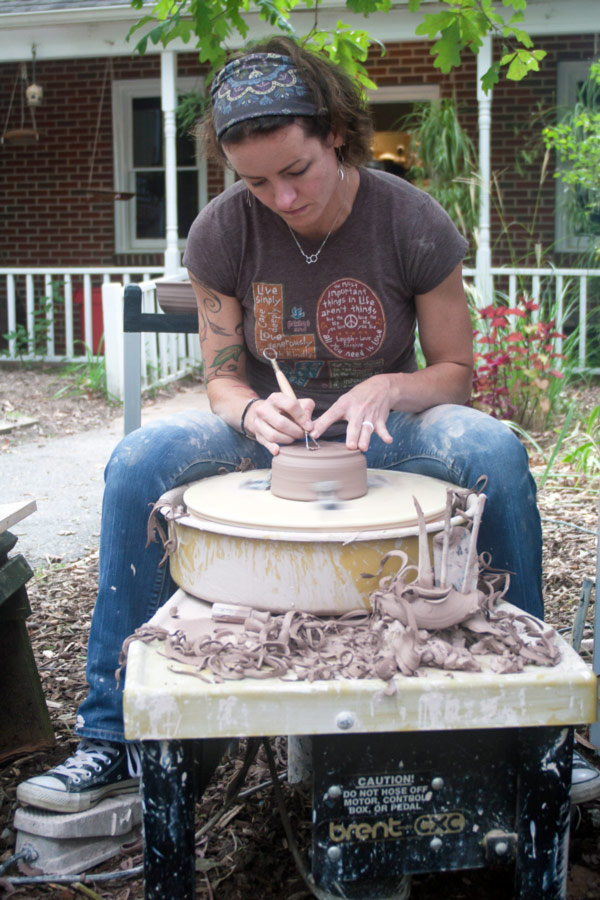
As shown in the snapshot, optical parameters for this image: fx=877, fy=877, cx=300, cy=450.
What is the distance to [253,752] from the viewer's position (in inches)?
65.5

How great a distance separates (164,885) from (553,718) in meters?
0.60

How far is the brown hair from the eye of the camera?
1.74 meters

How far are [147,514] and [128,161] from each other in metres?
8.49

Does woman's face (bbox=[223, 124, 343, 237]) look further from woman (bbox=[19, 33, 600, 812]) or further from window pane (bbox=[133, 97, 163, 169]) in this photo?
window pane (bbox=[133, 97, 163, 169])

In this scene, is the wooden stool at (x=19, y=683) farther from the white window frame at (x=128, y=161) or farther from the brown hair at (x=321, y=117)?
the white window frame at (x=128, y=161)

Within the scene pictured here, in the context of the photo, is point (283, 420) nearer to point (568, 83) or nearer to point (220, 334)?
point (220, 334)

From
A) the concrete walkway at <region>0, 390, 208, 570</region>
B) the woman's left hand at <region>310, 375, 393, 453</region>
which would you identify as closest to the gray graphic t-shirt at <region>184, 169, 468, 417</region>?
the woman's left hand at <region>310, 375, 393, 453</region>

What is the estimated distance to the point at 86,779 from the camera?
165cm

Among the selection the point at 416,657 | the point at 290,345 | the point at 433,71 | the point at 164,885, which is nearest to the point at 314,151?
the point at 290,345

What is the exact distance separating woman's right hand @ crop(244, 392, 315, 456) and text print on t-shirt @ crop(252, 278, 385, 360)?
38 centimetres

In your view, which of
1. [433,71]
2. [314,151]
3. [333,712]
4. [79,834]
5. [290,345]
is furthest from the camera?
[433,71]

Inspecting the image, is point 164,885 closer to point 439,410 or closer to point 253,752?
point 253,752

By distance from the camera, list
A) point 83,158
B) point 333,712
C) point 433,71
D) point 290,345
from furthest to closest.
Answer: point 83,158, point 433,71, point 290,345, point 333,712

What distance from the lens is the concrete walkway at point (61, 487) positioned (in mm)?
3686
